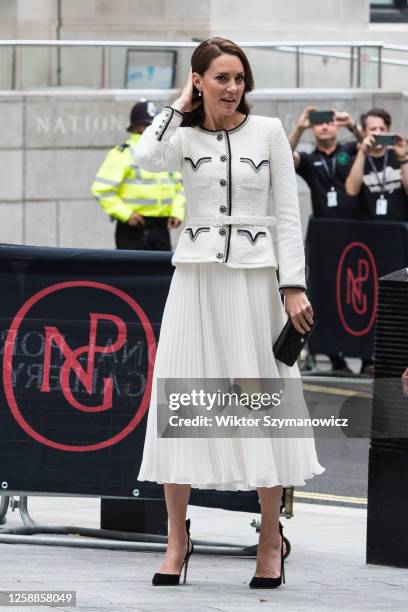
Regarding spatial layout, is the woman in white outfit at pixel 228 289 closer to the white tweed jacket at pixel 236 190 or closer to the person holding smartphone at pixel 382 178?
the white tweed jacket at pixel 236 190

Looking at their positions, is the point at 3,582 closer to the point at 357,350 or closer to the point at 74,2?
the point at 357,350

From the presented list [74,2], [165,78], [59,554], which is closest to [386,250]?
[165,78]

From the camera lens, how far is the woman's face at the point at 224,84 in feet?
21.8

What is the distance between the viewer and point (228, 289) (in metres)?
6.68

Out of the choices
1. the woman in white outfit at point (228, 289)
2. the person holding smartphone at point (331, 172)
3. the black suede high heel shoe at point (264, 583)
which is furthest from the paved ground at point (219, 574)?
the person holding smartphone at point (331, 172)

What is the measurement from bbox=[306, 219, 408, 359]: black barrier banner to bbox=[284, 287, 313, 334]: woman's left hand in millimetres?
8034

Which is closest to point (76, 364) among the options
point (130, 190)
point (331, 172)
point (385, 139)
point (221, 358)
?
point (221, 358)

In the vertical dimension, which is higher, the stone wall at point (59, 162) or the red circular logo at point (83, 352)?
the stone wall at point (59, 162)

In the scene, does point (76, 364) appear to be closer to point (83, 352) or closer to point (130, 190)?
point (83, 352)

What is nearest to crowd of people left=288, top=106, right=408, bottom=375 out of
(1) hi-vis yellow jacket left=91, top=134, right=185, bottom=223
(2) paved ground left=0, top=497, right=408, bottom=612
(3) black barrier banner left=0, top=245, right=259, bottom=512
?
(1) hi-vis yellow jacket left=91, top=134, right=185, bottom=223

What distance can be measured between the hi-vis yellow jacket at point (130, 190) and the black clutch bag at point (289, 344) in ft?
25.6

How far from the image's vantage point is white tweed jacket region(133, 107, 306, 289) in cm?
665

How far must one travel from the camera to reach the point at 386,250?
14680 mm

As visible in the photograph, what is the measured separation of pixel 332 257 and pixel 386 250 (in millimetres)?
552
